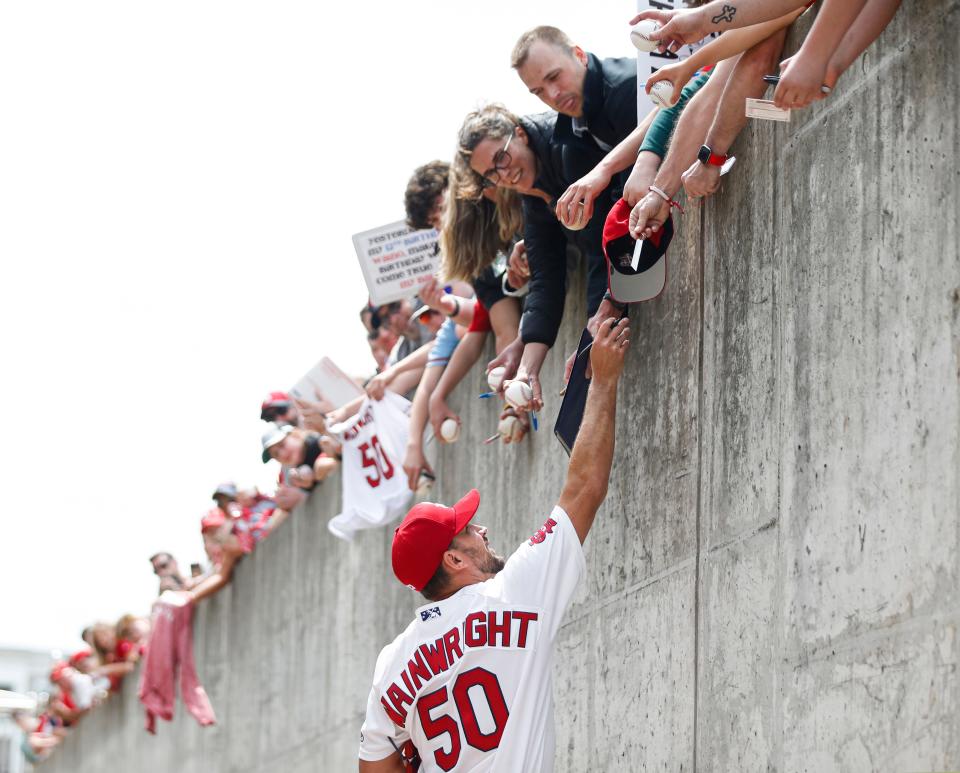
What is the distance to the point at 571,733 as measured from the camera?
689 cm

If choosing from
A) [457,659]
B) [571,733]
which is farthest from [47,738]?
[457,659]

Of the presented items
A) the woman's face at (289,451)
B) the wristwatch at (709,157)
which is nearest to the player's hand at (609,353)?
the wristwatch at (709,157)

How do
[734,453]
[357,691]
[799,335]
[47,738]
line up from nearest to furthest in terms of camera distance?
[799,335] < [734,453] < [357,691] < [47,738]

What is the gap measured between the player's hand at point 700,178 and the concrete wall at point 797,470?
0.40 feet

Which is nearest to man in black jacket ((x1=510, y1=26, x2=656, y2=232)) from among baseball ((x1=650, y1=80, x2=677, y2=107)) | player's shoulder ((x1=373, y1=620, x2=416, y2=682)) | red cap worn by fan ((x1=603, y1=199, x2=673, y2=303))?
red cap worn by fan ((x1=603, y1=199, x2=673, y2=303))

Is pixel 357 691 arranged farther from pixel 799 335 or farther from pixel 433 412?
pixel 799 335

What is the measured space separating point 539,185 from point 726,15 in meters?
1.97

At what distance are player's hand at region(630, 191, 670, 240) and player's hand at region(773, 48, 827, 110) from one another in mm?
1047

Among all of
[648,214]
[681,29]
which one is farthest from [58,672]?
[681,29]

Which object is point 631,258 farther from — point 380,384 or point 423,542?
point 380,384

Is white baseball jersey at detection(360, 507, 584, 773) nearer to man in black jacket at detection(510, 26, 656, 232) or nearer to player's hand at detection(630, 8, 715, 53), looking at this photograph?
man in black jacket at detection(510, 26, 656, 232)

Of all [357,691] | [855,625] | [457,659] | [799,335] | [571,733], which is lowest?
[357,691]

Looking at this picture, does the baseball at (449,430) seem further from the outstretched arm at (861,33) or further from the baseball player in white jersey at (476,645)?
the outstretched arm at (861,33)

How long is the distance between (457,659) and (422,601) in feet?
12.7
